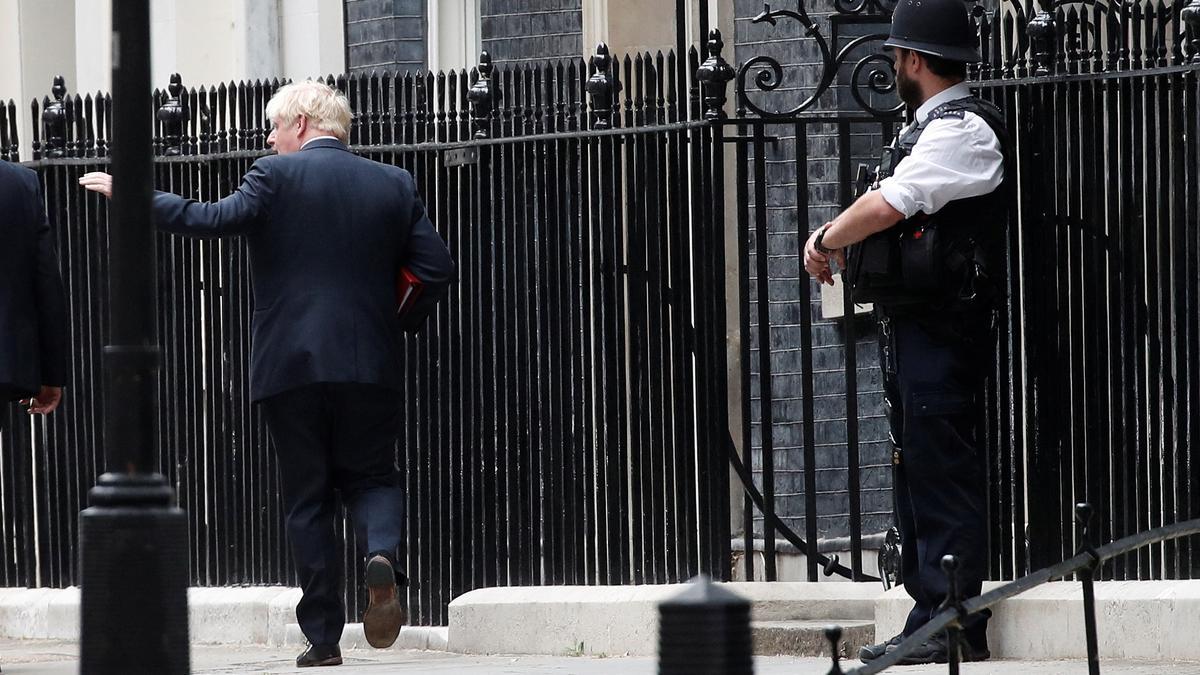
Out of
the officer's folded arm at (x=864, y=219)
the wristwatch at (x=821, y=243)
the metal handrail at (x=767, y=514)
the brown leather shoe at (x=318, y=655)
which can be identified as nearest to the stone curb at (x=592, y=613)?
the metal handrail at (x=767, y=514)

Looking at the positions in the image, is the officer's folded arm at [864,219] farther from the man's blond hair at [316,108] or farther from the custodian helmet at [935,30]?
the man's blond hair at [316,108]

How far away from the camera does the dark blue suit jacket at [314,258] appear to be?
788cm

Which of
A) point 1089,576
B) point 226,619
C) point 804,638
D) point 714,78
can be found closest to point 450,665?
point 804,638

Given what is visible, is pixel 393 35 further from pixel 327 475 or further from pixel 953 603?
pixel 953 603

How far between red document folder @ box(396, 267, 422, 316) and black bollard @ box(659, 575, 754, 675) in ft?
13.5

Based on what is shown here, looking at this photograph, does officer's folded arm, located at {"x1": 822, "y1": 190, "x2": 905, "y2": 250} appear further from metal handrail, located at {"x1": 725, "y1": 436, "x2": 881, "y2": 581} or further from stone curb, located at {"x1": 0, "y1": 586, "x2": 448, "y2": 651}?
stone curb, located at {"x1": 0, "y1": 586, "x2": 448, "y2": 651}

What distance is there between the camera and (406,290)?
8156 millimetres

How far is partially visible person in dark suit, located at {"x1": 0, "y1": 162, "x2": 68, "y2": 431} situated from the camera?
8.16 m

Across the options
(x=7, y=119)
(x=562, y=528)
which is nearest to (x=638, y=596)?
(x=562, y=528)

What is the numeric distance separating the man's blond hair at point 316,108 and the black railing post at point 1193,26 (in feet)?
8.83

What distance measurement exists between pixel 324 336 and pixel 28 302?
1.07 m

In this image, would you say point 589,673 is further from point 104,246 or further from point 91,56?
point 91,56

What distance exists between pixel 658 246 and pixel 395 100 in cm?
120

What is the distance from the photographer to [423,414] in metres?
9.02
